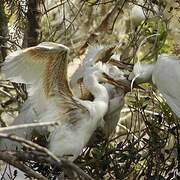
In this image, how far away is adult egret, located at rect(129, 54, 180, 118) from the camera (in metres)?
3.11

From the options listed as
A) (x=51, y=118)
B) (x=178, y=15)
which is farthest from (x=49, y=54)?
(x=178, y=15)

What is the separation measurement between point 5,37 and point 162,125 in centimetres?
87

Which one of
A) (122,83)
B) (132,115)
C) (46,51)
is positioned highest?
(46,51)

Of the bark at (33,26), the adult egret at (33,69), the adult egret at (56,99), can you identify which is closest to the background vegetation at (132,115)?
the bark at (33,26)

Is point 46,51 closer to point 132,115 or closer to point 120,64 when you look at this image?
point 120,64

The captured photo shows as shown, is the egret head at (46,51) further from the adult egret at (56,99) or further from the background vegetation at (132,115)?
the background vegetation at (132,115)

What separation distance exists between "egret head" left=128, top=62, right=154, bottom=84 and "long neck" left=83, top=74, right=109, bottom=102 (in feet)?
0.53

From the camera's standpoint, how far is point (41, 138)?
10.0 feet

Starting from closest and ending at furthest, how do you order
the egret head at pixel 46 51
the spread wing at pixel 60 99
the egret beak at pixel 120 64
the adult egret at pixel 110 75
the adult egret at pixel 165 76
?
the egret head at pixel 46 51, the spread wing at pixel 60 99, the adult egret at pixel 165 76, the adult egret at pixel 110 75, the egret beak at pixel 120 64

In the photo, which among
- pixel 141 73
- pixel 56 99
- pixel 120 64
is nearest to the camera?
pixel 56 99

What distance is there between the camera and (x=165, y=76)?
10.3ft

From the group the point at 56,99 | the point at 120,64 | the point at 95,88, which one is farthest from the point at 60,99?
the point at 120,64

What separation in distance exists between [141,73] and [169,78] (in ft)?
0.49

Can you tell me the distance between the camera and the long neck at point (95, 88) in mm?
3133
